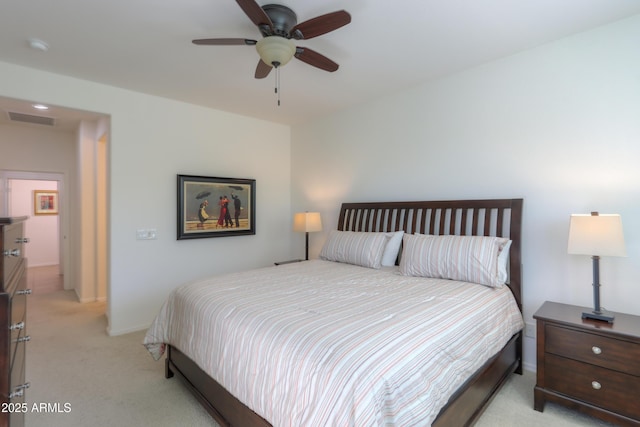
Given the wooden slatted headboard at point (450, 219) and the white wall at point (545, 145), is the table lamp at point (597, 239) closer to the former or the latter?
the white wall at point (545, 145)

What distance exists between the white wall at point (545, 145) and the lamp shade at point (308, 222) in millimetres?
1047

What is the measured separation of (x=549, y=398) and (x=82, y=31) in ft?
13.7

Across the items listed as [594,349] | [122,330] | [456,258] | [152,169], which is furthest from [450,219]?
[122,330]

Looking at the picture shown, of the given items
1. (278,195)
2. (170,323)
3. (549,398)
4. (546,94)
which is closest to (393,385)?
(549,398)

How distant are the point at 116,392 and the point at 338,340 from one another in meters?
2.00

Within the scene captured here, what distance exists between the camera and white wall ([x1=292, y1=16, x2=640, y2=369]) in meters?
2.17

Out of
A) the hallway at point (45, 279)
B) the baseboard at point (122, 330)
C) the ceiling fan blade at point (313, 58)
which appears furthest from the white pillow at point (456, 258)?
the hallway at point (45, 279)

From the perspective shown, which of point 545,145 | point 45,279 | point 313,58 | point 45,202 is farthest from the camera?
point 45,202

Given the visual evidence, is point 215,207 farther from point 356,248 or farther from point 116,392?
point 116,392

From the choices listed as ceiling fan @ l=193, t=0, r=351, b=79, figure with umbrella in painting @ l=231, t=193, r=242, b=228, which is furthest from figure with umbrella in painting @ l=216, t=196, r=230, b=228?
ceiling fan @ l=193, t=0, r=351, b=79

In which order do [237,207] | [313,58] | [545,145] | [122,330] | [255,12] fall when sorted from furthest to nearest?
[237,207] → [122,330] → [545,145] → [313,58] → [255,12]

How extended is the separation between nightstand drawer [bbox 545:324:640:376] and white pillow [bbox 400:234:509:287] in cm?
46

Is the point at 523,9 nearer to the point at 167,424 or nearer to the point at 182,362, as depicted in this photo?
the point at 182,362

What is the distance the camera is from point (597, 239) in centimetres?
193
